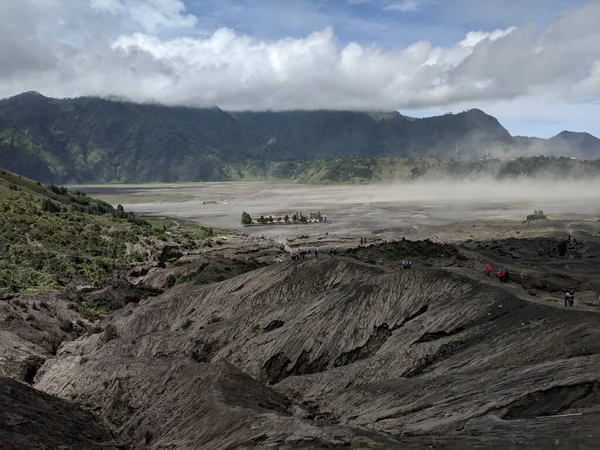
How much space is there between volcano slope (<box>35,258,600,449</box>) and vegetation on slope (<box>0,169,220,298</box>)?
1215 inches

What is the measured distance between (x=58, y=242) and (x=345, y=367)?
7219cm

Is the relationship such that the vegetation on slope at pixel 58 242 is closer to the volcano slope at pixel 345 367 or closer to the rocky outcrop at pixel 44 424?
the volcano slope at pixel 345 367

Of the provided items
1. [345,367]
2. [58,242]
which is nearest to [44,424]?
[345,367]

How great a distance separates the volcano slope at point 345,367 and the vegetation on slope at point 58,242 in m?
30.9

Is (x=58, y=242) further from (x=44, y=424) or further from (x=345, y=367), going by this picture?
(x=345, y=367)

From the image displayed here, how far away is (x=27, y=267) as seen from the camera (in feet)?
253

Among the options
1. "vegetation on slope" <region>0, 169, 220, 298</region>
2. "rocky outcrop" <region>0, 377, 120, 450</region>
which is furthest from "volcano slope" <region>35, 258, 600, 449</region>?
"vegetation on slope" <region>0, 169, 220, 298</region>

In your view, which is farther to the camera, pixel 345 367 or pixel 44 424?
pixel 345 367

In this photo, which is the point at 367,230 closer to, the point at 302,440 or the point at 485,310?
the point at 485,310

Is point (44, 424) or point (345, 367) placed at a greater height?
point (345, 367)

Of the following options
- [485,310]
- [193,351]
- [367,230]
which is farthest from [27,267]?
[367,230]

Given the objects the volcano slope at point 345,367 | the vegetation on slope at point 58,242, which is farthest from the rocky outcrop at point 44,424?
the vegetation on slope at point 58,242

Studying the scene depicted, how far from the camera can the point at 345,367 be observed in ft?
109

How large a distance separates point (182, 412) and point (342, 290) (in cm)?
1633
